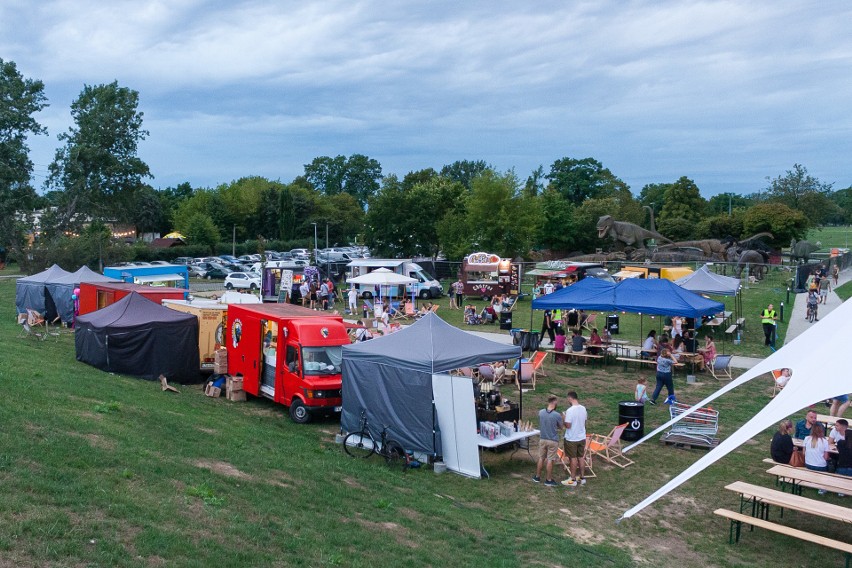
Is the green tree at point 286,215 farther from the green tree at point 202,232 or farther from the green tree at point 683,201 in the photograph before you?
the green tree at point 683,201

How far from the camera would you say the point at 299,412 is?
14266mm

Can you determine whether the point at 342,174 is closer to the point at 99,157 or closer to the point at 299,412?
the point at 99,157

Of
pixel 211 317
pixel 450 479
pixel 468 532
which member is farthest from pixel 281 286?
pixel 468 532

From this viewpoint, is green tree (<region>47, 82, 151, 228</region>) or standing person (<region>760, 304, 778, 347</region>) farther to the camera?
green tree (<region>47, 82, 151, 228</region>)

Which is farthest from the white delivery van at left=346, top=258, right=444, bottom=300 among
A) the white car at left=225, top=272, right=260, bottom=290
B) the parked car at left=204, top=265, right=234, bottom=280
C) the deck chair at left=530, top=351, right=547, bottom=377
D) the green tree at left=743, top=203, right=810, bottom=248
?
the green tree at left=743, top=203, right=810, bottom=248

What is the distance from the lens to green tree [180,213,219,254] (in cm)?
7344

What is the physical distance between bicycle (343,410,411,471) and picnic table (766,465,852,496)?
564cm

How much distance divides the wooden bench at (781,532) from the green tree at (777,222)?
53.6m

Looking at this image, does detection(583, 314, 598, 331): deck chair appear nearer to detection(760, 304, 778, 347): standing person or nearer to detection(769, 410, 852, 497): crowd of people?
detection(760, 304, 778, 347): standing person

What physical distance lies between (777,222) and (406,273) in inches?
1378

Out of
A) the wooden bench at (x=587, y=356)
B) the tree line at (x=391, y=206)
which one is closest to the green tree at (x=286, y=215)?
the tree line at (x=391, y=206)

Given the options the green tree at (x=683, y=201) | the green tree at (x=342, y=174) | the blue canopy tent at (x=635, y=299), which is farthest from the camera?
the green tree at (x=342, y=174)

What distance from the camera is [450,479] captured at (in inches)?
448

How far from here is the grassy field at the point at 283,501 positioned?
21.8ft
